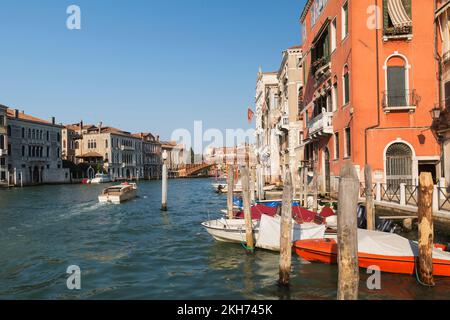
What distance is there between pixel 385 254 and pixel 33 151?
53697 millimetres

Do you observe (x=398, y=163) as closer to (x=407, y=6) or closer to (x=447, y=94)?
(x=447, y=94)

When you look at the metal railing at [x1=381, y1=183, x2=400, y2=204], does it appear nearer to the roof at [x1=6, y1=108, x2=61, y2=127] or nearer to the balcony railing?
the balcony railing

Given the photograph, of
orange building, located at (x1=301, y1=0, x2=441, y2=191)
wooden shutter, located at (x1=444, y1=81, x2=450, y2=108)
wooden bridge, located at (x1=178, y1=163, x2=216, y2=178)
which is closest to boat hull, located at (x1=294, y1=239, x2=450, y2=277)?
orange building, located at (x1=301, y1=0, x2=441, y2=191)

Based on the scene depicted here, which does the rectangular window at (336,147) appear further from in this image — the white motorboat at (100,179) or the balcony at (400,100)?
the white motorboat at (100,179)

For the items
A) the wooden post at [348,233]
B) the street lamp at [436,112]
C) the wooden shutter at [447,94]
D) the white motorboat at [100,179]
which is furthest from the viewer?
the white motorboat at [100,179]

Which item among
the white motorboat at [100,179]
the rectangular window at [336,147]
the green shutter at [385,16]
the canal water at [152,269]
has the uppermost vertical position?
the green shutter at [385,16]

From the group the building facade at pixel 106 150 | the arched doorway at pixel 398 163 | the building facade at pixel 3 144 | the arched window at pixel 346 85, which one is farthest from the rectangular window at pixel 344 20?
the building facade at pixel 106 150

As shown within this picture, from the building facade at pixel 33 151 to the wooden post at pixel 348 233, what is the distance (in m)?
49.8

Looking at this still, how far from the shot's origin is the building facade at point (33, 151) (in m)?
49.6

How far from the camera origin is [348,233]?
5.52m

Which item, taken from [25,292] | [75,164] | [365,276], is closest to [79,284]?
[25,292]

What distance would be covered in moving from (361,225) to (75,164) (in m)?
59.1

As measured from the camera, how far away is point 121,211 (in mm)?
21359

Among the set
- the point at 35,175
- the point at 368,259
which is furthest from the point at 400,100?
the point at 35,175
